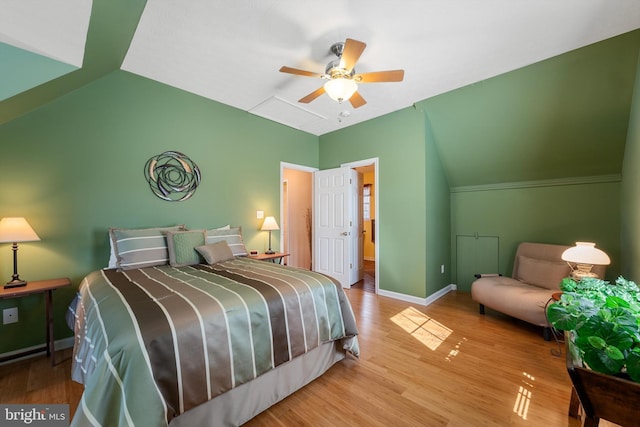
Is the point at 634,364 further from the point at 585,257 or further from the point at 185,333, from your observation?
the point at 585,257

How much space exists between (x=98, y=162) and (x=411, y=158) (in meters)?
3.79

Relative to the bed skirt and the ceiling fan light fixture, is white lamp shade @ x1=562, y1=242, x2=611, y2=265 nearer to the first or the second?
the bed skirt

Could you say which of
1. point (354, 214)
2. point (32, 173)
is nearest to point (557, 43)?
point (354, 214)

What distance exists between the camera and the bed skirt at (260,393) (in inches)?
54.2

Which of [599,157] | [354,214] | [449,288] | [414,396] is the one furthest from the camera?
[354,214]

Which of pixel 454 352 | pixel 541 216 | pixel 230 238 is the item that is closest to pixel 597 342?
pixel 454 352

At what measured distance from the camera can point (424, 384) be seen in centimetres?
189

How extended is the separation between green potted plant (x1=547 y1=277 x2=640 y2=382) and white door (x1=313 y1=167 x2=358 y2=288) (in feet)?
11.0

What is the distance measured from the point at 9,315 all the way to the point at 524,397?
13.6 feet

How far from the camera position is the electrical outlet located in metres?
2.15

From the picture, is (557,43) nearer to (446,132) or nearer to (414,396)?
(446,132)

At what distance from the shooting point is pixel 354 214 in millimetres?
4527

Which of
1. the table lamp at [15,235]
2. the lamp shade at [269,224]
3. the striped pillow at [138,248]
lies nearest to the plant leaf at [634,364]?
the striped pillow at [138,248]

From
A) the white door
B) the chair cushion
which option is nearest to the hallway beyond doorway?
the white door
